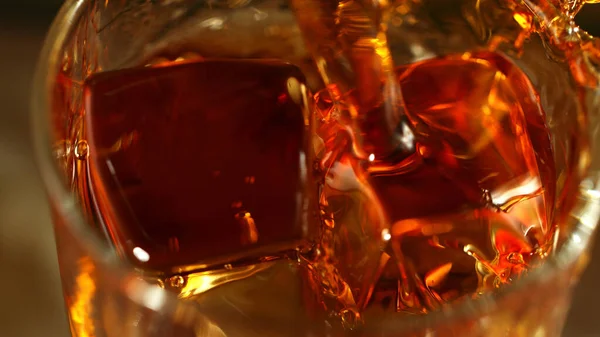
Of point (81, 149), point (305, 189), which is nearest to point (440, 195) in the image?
point (305, 189)

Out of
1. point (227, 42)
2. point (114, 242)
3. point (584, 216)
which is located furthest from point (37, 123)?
point (227, 42)

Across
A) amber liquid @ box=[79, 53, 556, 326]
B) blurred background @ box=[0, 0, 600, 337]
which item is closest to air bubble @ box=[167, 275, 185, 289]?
amber liquid @ box=[79, 53, 556, 326]

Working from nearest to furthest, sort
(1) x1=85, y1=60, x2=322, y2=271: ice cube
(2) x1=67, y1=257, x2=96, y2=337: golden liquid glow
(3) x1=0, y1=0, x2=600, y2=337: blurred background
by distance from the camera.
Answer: (2) x1=67, y1=257, x2=96, y2=337: golden liquid glow, (1) x1=85, y1=60, x2=322, y2=271: ice cube, (3) x1=0, y1=0, x2=600, y2=337: blurred background

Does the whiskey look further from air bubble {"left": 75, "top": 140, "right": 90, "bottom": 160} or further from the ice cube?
air bubble {"left": 75, "top": 140, "right": 90, "bottom": 160}

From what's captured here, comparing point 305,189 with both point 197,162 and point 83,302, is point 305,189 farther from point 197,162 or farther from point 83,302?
point 83,302

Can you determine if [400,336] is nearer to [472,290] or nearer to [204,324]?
[204,324]

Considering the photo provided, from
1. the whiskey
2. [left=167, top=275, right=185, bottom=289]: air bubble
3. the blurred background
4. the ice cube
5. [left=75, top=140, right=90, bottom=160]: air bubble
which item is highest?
[left=75, top=140, right=90, bottom=160]: air bubble
